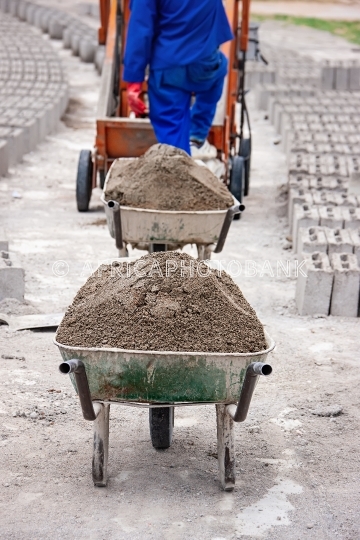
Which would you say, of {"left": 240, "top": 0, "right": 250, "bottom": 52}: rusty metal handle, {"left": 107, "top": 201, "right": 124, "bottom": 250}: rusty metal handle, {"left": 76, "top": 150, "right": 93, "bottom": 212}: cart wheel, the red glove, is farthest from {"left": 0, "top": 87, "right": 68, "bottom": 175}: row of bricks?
{"left": 107, "top": 201, "right": 124, "bottom": 250}: rusty metal handle

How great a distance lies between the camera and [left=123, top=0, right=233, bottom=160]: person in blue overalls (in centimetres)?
674

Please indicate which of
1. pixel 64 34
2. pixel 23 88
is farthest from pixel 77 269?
→ pixel 64 34

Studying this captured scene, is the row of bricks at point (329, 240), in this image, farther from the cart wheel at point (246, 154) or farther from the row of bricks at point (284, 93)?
the row of bricks at point (284, 93)

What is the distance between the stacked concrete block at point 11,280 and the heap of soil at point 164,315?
6.08ft

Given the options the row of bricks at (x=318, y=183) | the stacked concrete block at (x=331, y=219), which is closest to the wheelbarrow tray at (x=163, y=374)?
the stacked concrete block at (x=331, y=219)

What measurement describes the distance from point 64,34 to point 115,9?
1145 centimetres

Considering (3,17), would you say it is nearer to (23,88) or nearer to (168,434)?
(23,88)

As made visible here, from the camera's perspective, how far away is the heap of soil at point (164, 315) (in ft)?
11.1

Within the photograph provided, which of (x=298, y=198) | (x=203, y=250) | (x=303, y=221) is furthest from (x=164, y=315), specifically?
(x=298, y=198)

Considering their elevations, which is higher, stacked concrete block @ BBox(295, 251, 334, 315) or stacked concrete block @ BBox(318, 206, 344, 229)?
stacked concrete block @ BBox(295, 251, 334, 315)

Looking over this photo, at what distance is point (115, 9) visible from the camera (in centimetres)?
818

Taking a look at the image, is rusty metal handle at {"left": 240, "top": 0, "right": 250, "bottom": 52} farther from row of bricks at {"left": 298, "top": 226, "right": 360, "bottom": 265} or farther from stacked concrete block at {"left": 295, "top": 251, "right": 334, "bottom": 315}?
stacked concrete block at {"left": 295, "top": 251, "right": 334, "bottom": 315}

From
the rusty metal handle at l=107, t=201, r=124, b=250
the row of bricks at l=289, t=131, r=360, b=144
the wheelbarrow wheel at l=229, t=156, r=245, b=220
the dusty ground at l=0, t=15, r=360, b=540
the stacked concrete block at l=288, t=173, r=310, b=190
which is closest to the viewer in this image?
the dusty ground at l=0, t=15, r=360, b=540

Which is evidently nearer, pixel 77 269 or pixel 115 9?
pixel 77 269
